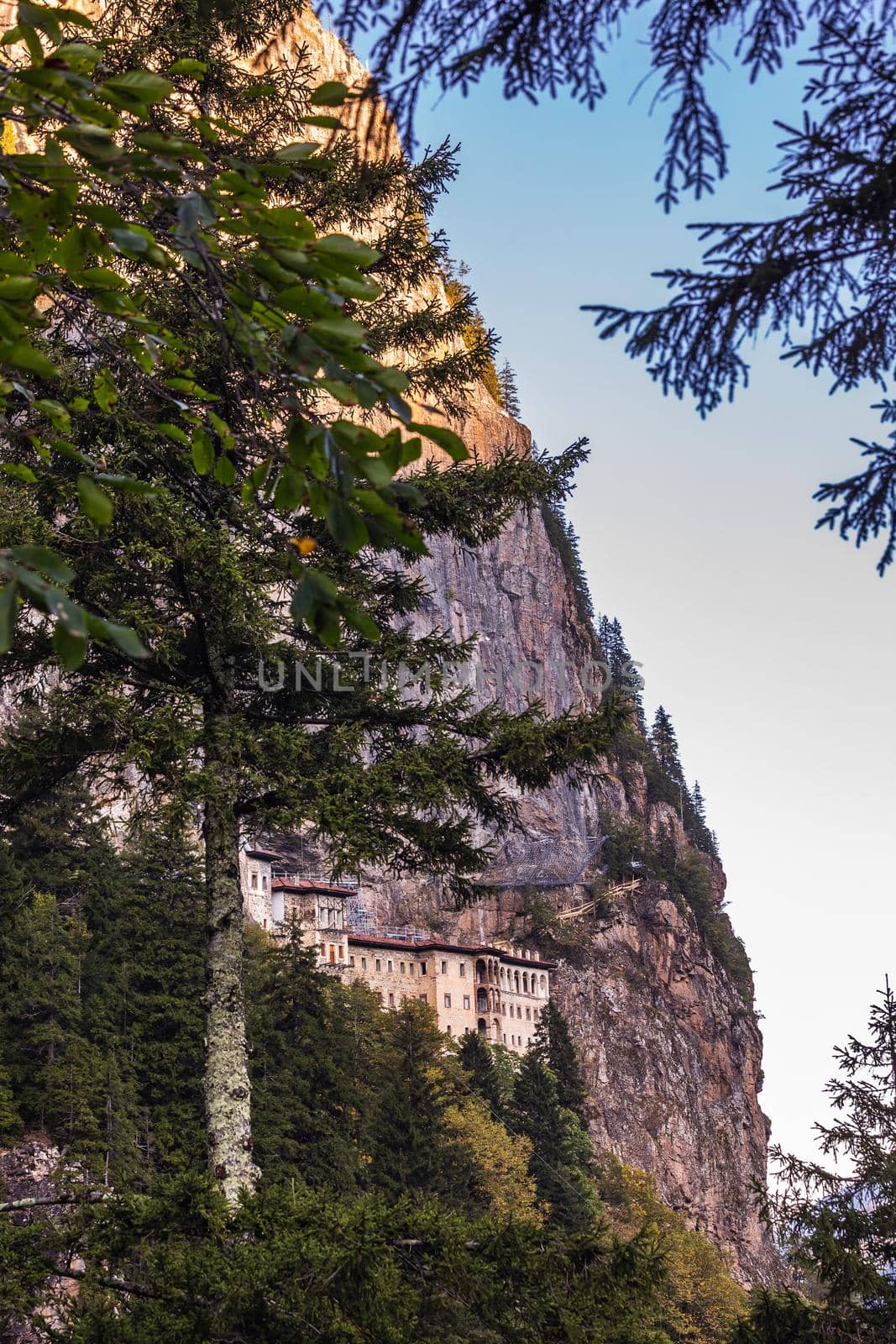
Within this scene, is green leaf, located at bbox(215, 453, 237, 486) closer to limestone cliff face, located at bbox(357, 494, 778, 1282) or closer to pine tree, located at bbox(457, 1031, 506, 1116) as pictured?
pine tree, located at bbox(457, 1031, 506, 1116)

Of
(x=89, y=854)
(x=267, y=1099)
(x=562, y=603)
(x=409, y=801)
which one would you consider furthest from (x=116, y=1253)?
(x=562, y=603)

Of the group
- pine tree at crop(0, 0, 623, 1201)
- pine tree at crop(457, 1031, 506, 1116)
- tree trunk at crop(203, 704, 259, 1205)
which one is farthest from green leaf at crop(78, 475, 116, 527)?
pine tree at crop(457, 1031, 506, 1116)

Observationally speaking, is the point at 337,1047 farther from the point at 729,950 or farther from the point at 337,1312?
the point at 729,950

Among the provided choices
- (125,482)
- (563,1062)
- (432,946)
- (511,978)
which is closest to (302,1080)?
(125,482)

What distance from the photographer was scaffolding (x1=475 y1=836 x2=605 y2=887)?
92.9 metres

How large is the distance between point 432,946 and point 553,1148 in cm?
3415

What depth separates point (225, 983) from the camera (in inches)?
362

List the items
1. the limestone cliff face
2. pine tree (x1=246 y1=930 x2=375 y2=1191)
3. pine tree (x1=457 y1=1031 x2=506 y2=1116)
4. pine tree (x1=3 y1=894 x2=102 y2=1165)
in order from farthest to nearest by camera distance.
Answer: the limestone cliff face
pine tree (x1=457 y1=1031 x2=506 y2=1116)
pine tree (x1=246 y1=930 x2=375 y2=1191)
pine tree (x1=3 y1=894 x2=102 y2=1165)

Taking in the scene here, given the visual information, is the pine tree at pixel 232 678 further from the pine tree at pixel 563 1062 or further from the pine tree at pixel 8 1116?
the pine tree at pixel 563 1062

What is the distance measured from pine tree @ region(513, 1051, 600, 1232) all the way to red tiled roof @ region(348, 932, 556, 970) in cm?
2380

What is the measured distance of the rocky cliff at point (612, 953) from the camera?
8956cm

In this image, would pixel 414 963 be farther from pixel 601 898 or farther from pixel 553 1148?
pixel 553 1148

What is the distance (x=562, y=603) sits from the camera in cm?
11038

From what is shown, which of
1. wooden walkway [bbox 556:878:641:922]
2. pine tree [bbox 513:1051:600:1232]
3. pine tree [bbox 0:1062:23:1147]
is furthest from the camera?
wooden walkway [bbox 556:878:641:922]
